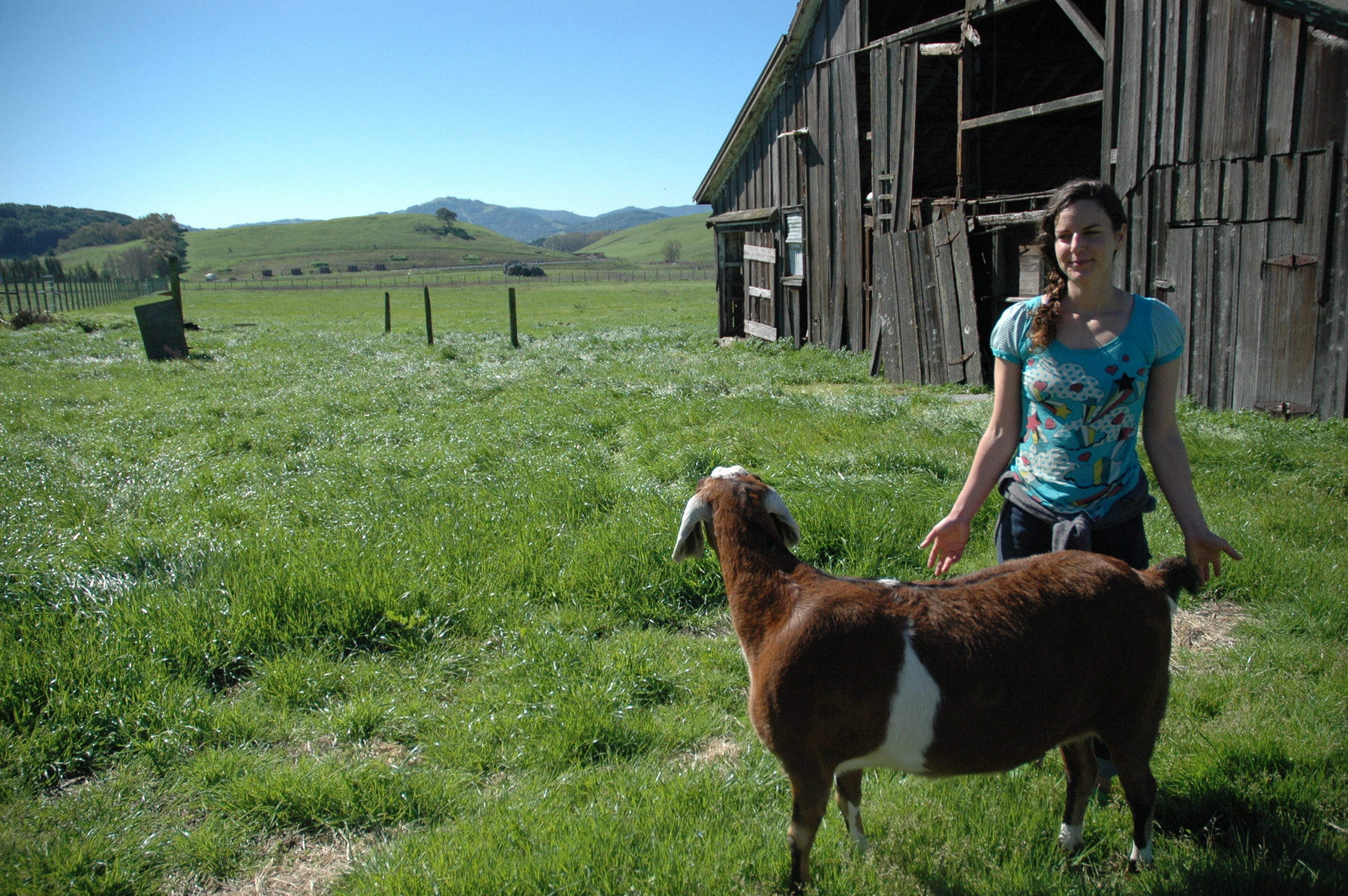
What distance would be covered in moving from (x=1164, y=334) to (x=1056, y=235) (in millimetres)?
496

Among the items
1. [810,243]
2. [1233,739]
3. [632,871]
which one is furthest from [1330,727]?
[810,243]

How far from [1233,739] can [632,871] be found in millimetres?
2521

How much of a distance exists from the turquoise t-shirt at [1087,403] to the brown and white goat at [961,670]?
33 centimetres

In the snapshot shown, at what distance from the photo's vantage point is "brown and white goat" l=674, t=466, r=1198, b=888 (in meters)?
2.43

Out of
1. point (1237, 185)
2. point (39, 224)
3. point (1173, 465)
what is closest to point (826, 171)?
point (1237, 185)

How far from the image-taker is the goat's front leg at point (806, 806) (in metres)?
2.52

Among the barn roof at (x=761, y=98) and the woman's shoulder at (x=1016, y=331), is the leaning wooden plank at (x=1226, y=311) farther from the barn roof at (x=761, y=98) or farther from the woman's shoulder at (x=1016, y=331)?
the barn roof at (x=761, y=98)

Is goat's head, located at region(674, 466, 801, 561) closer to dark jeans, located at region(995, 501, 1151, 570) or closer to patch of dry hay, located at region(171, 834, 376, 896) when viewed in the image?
dark jeans, located at region(995, 501, 1151, 570)

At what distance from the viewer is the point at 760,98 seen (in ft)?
→ 57.4

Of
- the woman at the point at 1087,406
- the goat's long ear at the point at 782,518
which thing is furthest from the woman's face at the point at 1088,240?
the goat's long ear at the point at 782,518

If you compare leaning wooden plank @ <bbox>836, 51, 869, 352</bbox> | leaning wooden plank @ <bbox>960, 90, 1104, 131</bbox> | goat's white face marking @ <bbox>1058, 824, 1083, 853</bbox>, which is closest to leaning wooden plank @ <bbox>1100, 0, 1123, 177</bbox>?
leaning wooden plank @ <bbox>960, 90, 1104, 131</bbox>

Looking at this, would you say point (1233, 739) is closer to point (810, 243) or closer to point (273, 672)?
point (273, 672)

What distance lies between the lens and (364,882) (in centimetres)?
279

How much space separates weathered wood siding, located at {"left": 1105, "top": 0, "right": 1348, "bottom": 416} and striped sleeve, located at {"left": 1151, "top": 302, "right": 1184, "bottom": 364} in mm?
7354
